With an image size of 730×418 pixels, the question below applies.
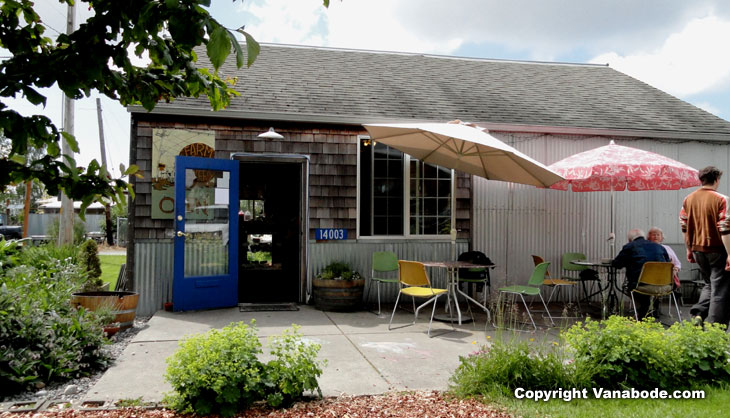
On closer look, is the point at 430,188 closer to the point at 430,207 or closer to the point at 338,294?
the point at 430,207

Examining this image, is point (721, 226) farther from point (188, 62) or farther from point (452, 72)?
point (452, 72)

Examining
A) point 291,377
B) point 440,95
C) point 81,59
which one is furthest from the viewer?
point 440,95

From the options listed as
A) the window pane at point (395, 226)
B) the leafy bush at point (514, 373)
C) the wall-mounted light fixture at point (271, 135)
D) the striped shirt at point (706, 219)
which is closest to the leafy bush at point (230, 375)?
the leafy bush at point (514, 373)

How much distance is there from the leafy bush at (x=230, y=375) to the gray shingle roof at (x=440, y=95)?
4.44m

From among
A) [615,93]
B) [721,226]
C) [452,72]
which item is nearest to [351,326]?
[721,226]

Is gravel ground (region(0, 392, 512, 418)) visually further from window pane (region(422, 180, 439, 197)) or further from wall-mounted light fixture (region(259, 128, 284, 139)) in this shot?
window pane (region(422, 180, 439, 197))

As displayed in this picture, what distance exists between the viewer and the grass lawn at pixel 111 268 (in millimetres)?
11818

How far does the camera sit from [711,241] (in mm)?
5332

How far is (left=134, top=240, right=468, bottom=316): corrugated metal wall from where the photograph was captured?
7.18 m

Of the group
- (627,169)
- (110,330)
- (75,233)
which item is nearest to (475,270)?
(627,169)

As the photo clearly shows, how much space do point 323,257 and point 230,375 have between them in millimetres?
4522

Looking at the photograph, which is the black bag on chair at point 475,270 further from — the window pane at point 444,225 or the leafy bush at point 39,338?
the leafy bush at point 39,338

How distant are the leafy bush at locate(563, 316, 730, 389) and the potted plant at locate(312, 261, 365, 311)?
3.59 m

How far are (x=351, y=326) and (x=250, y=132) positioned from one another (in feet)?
10.7
